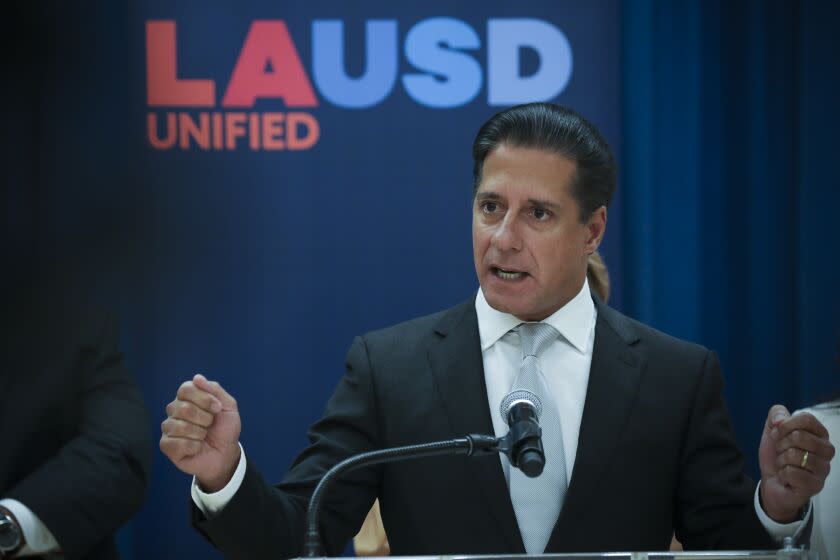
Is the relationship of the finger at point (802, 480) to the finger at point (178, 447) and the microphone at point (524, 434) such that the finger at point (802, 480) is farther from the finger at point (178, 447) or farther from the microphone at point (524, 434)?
the finger at point (178, 447)

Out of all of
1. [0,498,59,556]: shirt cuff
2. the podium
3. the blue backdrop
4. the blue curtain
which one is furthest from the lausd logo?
the podium

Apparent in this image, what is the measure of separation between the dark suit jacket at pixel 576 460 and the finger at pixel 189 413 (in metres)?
0.29

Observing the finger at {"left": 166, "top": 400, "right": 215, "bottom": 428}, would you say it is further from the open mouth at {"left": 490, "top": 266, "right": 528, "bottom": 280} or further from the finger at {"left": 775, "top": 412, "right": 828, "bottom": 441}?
the finger at {"left": 775, "top": 412, "right": 828, "bottom": 441}

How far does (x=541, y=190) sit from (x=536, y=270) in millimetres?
147

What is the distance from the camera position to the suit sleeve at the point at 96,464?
84.4 inches

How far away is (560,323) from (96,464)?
42.2 inches

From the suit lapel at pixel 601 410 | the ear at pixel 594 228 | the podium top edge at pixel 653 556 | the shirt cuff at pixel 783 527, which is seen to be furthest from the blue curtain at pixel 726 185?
the podium top edge at pixel 653 556

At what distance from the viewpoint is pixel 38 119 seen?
3.08 metres

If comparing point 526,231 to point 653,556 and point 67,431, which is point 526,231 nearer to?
point 653,556

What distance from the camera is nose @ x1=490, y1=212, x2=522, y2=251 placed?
1838 mm

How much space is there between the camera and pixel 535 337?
6.28 ft

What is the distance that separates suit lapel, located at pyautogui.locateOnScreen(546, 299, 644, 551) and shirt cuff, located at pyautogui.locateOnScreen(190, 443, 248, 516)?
55cm

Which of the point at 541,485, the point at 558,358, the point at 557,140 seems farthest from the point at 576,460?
the point at 557,140

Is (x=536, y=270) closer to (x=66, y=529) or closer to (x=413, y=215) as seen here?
(x=66, y=529)
